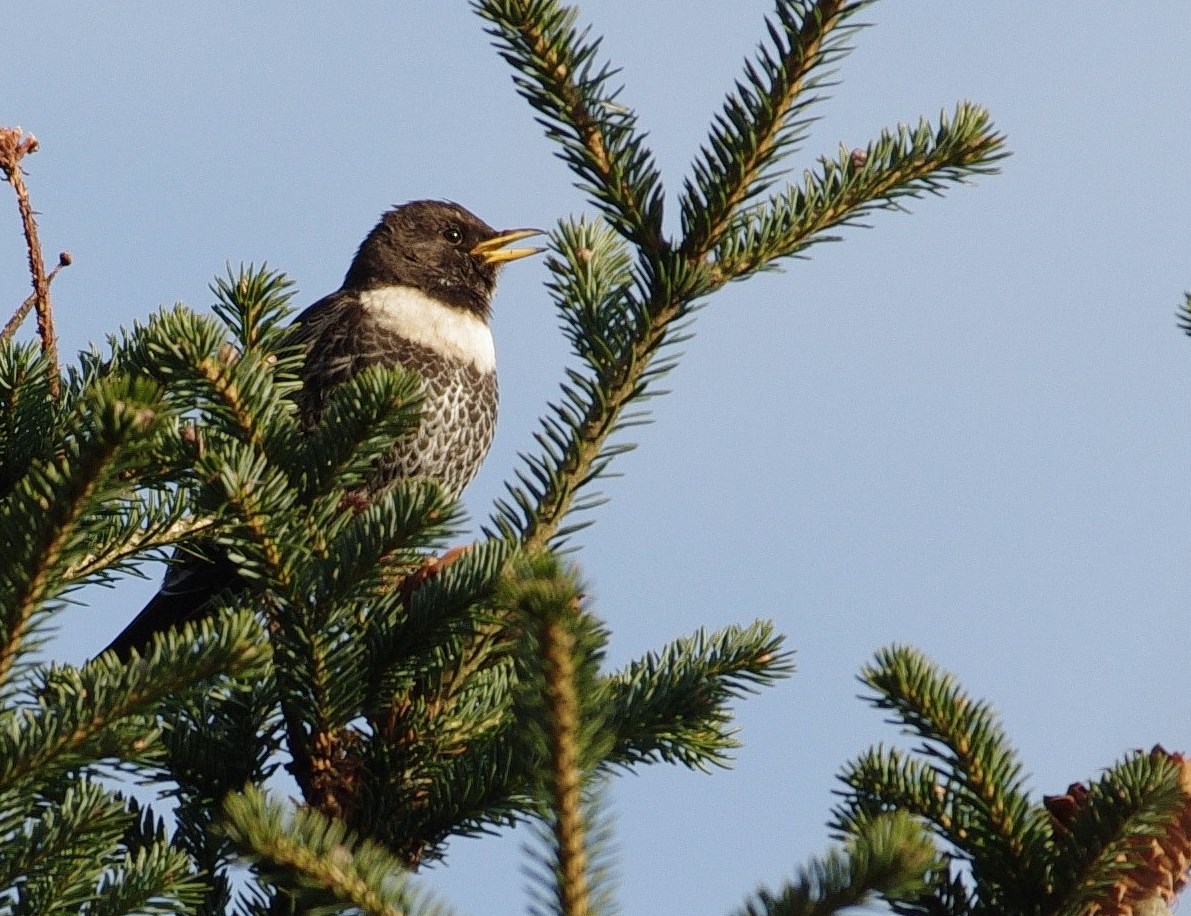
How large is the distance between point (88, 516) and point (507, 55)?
78 cm

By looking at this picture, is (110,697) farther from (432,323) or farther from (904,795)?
(432,323)

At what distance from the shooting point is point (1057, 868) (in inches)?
64.9

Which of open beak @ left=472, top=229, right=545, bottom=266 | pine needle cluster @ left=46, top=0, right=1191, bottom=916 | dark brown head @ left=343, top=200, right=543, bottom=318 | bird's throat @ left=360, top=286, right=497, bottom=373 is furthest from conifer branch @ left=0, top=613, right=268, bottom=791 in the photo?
open beak @ left=472, top=229, right=545, bottom=266

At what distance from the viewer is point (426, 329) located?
4.86m

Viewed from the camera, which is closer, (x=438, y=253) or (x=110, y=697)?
(x=110, y=697)

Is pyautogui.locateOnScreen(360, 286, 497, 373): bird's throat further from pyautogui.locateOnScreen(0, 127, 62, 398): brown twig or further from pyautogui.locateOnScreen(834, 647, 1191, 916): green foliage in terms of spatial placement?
pyautogui.locateOnScreen(834, 647, 1191, 916): green foliage

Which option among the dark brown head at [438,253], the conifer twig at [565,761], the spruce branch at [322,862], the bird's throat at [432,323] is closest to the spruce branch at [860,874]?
the conifer twig at [565,761]

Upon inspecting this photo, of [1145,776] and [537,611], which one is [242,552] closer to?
[537,611]

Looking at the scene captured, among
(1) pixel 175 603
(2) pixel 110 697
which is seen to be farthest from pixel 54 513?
(1) pixel 175 603

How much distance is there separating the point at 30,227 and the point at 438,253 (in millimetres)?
2868

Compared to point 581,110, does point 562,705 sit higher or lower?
lower

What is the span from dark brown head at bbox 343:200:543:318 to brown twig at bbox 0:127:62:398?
2523 millimetres

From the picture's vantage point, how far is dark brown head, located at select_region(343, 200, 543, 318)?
520 centimetres

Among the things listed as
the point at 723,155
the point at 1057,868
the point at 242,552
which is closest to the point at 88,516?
the point at 242,552
